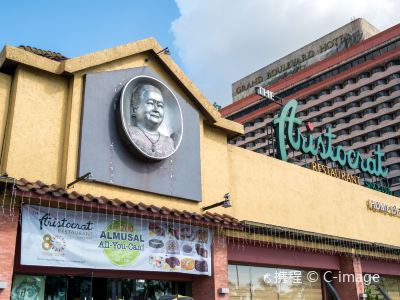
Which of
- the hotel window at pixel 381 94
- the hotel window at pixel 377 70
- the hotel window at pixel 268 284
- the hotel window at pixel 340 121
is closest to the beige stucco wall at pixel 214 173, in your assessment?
the hotel window at pixel 268 284

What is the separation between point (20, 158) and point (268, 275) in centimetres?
1014

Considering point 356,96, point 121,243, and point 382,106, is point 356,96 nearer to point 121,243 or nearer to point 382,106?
point 382,106

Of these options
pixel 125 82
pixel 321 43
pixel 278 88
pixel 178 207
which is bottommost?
pixel 178 207

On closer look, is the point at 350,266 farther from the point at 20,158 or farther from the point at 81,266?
the point at 20,158

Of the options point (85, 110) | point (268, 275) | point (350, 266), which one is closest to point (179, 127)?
point (85, 110)

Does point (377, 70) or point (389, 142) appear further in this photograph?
point (377, 70)

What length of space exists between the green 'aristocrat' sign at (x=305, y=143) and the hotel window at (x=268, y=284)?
4775 mm

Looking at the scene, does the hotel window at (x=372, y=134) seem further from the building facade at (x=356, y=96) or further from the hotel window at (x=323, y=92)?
the hotel window at (x=323, y=92)

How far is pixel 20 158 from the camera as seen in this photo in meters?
11.2

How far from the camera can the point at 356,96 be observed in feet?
263

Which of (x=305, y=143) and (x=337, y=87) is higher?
(x=337, y=87)

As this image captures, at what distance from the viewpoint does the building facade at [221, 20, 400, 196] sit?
74625 mm

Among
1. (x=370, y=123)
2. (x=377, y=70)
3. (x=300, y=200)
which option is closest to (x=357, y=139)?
(x=370, y=123)

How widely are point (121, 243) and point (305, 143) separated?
11.6m
